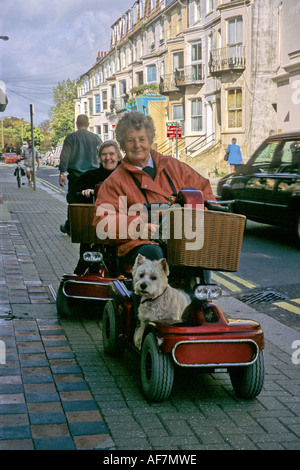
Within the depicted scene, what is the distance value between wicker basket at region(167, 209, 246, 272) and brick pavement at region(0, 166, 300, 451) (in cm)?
83

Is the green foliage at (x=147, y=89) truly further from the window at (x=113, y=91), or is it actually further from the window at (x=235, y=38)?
the window at (x=113, y=91)

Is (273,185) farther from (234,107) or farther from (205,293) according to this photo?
(234,107)

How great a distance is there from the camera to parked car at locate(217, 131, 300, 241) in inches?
408

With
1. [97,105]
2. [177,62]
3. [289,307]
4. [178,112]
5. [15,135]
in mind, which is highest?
[177,62]

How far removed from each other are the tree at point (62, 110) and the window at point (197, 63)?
184 ft

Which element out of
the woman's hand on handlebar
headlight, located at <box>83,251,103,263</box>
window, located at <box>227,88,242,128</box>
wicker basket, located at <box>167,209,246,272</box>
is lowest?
headlight, located at <box>83,251,103,263</box>

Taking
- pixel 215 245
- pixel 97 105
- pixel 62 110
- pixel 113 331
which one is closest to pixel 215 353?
pixel 215 245

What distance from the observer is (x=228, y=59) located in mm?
37500

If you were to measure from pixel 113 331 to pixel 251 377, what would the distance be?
47.2 inches

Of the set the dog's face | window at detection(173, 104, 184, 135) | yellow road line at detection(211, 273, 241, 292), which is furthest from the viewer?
window at detection(173, 104, 184, 135)

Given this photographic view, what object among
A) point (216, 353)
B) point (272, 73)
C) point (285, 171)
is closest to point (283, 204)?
point (285, 171)

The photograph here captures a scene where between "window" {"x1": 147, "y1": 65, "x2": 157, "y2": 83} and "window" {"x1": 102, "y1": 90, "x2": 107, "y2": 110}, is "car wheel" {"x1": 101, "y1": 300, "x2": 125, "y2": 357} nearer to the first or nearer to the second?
"window" {"x1": 147, "y1": 65, "x2": 157, "y2": 83}

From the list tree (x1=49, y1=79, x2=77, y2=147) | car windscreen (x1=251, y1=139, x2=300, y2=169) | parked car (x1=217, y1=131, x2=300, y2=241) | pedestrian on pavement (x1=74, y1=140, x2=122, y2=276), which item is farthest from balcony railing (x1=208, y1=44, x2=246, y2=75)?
tree (x1=49, y1=79, x2=77, y2=147)

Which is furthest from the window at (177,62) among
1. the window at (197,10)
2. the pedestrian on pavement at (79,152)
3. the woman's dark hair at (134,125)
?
the woman's dark hair at (134,125)
